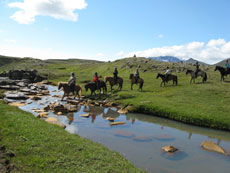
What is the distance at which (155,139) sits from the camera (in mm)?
16578

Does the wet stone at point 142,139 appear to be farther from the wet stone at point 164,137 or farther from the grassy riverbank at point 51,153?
the grassy riverbank at point 51,153

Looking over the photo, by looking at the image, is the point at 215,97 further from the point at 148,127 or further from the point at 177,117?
the point at 148,127

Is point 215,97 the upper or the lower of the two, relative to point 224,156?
upper

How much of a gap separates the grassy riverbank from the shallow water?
8.56 ft

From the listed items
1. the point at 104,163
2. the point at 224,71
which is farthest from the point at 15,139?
the point at 224,71

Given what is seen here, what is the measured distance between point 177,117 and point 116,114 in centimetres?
797

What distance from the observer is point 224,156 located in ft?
44.5

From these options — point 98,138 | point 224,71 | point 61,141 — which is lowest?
point 98,138

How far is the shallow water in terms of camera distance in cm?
1205

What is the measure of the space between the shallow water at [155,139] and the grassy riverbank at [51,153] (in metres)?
2.61

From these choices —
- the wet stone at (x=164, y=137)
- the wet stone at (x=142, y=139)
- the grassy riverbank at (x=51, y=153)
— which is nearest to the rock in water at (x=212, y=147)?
the wet stone at (x=164, y=137)

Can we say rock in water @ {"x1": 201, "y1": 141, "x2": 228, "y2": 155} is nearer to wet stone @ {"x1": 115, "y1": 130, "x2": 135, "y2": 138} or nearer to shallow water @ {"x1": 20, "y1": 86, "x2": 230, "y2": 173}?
shallow water @ {"x1": 20, "y1": 86, "x2": 230, "y2": 173}

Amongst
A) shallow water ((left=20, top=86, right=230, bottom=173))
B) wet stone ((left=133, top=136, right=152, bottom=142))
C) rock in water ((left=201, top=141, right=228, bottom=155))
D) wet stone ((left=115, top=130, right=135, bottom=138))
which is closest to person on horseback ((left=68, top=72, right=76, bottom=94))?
shallow water ((left=20, top=86, right=230, bottom=173))

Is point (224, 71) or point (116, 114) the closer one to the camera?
point (116, 114)
